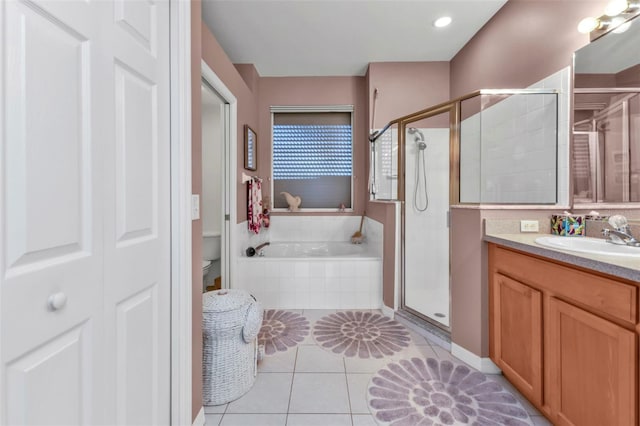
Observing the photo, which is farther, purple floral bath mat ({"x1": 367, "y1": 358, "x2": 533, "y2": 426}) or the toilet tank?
the toilet tank

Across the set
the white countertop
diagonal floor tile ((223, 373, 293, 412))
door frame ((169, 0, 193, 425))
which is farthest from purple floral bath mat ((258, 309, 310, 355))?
the white countertop

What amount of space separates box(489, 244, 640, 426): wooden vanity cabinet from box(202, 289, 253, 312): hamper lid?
4.97 feet

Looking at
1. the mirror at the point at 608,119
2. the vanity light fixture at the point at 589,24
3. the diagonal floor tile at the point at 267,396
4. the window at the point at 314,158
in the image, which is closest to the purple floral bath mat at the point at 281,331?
the diagonal floor tile at the point at 267,396

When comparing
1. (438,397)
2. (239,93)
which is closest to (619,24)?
(438,397)

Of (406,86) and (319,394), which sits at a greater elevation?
(406,86)

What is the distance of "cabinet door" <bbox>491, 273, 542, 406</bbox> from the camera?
1332 millimetres

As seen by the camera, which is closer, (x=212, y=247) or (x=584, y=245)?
(x=584, y=245)

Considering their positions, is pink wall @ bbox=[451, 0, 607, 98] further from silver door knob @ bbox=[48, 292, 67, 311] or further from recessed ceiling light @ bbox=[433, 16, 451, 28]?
silver door knob @ bbox=[48, 292, 67, 311]

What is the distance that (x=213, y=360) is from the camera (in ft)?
4.79

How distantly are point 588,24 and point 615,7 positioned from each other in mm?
135

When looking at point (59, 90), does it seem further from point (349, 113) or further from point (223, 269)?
point (349, 113)

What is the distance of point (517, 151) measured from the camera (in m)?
1.91

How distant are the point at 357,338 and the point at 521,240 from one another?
4.46 feet

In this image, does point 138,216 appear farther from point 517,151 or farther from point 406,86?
point 406,86
